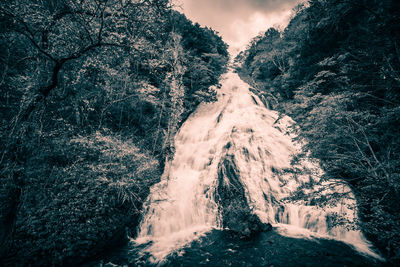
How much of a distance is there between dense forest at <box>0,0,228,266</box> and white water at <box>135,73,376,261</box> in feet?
5.53

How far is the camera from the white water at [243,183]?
6949 mm

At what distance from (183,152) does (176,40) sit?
10.6 meters

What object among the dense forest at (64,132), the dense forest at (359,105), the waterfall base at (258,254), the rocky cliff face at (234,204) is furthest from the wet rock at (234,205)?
the dense forest at (64,132)

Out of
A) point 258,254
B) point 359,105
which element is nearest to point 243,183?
point 258,254

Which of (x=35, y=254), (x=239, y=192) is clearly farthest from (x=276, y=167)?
(x=35, y=254)

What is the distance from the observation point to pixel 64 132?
6.20 m

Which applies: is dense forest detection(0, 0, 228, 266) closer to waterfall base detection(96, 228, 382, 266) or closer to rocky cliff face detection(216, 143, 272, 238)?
waterfall base detection(96, 228, 382, 266)

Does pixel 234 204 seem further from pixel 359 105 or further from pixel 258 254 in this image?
pixel 359 105

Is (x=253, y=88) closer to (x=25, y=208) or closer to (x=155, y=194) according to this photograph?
(x=155, y=194)

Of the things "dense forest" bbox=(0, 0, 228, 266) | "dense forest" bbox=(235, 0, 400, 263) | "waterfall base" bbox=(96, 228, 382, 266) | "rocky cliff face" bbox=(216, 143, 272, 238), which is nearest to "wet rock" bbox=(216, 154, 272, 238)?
"rocky cliff face" bbox=(216, 143, 272, 238)

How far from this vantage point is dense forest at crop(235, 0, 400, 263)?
15.8ft

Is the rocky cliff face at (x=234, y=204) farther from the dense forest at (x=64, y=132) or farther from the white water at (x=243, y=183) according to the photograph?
the dense forest at (x=64, y=132)

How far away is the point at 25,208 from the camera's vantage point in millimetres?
5320

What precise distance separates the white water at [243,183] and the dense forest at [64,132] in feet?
5.53
